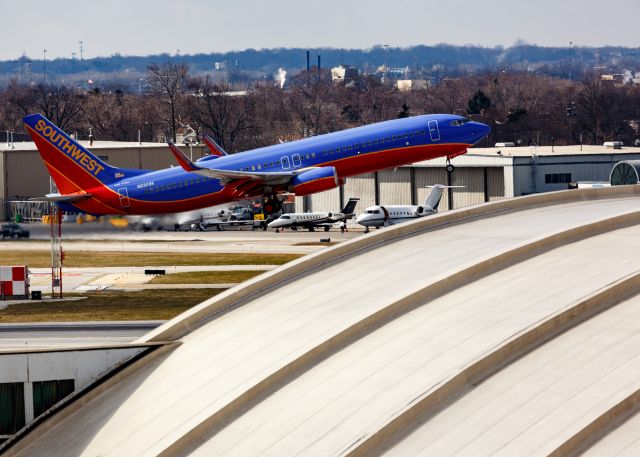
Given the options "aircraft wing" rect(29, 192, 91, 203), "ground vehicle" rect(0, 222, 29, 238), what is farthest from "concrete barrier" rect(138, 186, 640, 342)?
"ground vehicle" rect(0, 222, 29, 238)

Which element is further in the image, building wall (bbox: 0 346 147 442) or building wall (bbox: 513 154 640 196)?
building wall (bbox: 513 154 640 196)

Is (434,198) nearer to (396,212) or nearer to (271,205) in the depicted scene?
(396,212)

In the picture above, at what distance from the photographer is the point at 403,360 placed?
3500 cm

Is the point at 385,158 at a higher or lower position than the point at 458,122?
lower

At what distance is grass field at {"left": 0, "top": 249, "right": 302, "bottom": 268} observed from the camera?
9888cm

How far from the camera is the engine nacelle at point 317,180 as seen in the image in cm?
8625

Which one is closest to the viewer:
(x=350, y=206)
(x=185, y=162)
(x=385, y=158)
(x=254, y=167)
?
(x=185, y=162)

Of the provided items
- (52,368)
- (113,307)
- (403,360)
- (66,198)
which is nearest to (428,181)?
(66,198)

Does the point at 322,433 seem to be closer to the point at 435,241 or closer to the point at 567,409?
the point at 567,409

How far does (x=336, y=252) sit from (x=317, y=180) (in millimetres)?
39418

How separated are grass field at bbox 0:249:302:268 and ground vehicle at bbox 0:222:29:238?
1.53m

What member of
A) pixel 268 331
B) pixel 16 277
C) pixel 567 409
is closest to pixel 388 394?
pixel 567 409

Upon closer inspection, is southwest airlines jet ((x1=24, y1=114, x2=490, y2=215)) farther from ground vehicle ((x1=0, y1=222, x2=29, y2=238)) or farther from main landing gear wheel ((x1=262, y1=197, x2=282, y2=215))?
ground vehicle ((x1=0, y1=222, x2=29, y2=238))

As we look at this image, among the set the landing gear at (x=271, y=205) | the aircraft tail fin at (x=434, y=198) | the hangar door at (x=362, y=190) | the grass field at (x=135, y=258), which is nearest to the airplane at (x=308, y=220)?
the aircraft tail fin at (x=434, y=198)
